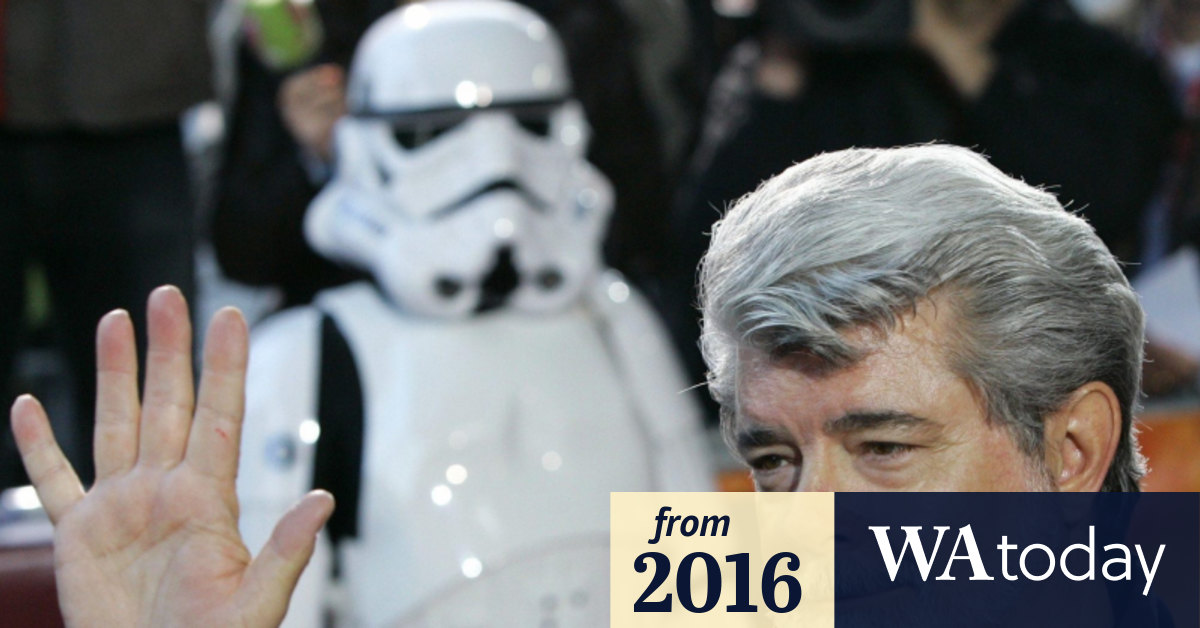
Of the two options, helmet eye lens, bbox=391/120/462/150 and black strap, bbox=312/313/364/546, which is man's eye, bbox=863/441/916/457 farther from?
helmet eye lens, bbox=391/120/462/150

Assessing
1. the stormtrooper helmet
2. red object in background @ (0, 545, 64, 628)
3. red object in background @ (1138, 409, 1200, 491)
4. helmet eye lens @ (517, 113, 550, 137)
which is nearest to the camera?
red object in background @ (0, 545, 64, 628)

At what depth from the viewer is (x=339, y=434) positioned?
2408mm

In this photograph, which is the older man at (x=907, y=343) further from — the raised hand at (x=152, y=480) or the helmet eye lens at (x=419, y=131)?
the helmet eye lens at (x=419, y=131)

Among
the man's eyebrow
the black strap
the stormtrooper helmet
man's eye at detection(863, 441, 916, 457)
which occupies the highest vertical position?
the stormtrooper helmet

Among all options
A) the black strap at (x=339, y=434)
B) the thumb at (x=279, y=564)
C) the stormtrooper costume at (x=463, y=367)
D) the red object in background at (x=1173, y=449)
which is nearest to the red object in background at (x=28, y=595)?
the stormtrooper costume at (x=463, y=367)

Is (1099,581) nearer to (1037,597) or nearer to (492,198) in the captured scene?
(1037,597)

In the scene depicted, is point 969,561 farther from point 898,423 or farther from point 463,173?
point 463,173

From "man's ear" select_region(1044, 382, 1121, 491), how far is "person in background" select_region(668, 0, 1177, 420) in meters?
1.81

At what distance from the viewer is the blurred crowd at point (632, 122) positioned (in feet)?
9.27

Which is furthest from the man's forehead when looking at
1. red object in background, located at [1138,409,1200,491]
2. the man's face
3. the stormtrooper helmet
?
red object in background, located at [1138,409,1200,491]

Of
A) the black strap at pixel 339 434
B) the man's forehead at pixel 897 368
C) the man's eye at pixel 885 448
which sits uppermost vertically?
the black strap at pixel 339 434

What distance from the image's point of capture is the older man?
50.5 inches

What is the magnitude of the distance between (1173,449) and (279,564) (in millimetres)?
2318

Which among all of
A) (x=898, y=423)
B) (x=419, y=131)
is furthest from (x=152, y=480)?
(x=419, y=131)
